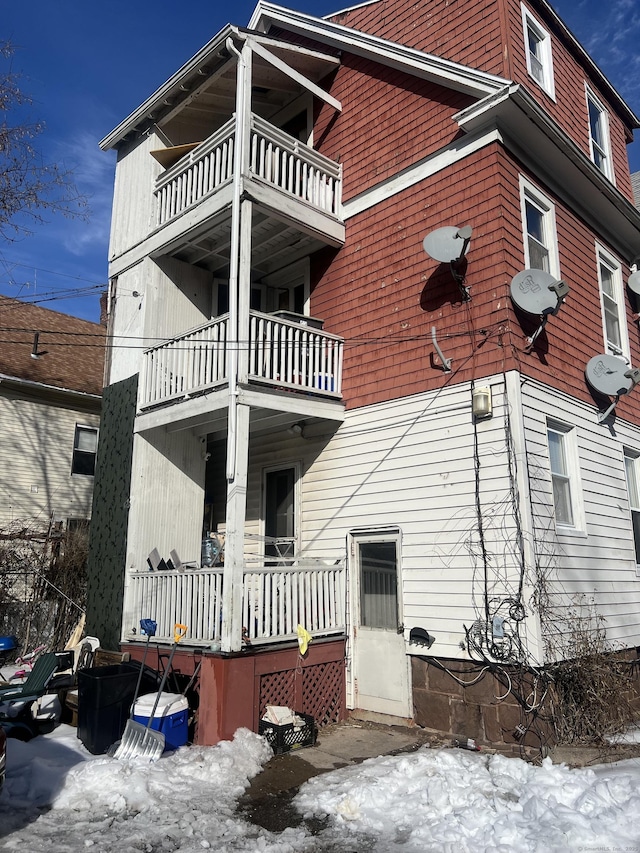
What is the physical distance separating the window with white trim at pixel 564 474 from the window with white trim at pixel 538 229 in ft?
7.74

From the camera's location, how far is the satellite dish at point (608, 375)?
388 inches

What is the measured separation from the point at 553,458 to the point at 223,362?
188 inches

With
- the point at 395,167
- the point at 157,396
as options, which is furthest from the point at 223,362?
the point at 395,167

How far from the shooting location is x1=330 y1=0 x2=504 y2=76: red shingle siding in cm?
962

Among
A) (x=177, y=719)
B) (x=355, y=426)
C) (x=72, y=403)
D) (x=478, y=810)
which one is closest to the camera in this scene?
(x=478, y=810)

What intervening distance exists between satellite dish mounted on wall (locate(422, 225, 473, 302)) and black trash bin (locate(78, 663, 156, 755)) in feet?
21.2

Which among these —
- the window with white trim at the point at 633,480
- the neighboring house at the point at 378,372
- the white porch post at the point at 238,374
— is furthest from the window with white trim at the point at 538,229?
the white porch post at the point at 238,374

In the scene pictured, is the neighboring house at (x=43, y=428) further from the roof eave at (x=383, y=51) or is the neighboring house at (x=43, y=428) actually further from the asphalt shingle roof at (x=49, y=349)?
the roof eave at (x=383, y=51)

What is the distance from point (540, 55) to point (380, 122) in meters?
3.02

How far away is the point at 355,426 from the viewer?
32.9ft

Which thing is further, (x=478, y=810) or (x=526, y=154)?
(x=526, y=154)

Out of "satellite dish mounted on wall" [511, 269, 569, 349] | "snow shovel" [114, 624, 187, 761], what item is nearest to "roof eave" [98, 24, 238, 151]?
"satellite dish mounted on wall" [511, 269, 569, 349]

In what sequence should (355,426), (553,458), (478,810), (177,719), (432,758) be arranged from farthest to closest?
1. (355,426)
2. (553,458)
3. (177,719)
4. (432,758)
5. (478,810)

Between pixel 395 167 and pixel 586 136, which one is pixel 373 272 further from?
pixel 586 136
